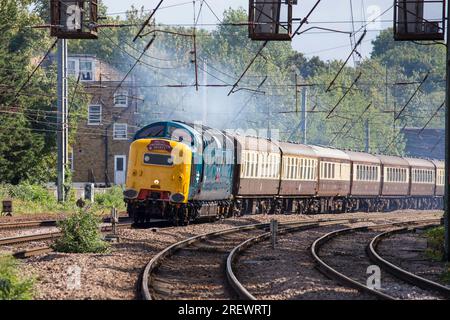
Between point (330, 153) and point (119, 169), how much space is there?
91.4 ft

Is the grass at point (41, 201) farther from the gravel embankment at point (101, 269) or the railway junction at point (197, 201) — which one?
the gravel embankment at point (101, 269)

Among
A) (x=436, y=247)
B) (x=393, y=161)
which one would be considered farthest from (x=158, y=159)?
(x=393, y=161)

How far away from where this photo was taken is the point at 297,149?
1656 inches

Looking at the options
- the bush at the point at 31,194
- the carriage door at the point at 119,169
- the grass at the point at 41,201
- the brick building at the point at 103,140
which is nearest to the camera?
the grass at the point at 41,201

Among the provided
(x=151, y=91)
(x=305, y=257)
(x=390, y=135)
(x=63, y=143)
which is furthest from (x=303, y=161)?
(x=390, y=135)

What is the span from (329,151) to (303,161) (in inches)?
196

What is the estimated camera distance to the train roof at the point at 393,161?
5466 cm

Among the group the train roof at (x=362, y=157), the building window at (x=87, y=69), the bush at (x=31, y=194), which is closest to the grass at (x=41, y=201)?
the bush at (x=31, y=194)

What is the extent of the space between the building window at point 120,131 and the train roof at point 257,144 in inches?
1325

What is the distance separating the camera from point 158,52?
4220 inches

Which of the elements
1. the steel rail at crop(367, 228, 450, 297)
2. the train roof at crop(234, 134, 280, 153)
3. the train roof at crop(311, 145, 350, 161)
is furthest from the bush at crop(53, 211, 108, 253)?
the train roof at crop(311, 145, 350, 161)

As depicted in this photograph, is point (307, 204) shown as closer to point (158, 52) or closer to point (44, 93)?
point (44, 93)

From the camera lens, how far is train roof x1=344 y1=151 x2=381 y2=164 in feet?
164

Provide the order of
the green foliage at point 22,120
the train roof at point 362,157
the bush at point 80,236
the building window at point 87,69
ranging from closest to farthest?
the bush at point 80,236
the green foliage at point 22,120
the train roof at point 362,157
the building window at point 87,69
